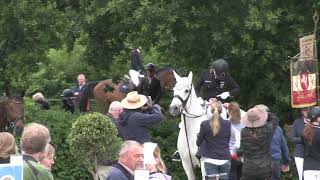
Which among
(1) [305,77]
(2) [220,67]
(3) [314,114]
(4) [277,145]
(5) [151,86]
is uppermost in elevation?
(2) [220,67]

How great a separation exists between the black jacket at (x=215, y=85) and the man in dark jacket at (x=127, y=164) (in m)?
8.96

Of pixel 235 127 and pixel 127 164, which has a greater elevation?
pixel 127 164

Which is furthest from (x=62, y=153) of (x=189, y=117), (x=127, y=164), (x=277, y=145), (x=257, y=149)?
(x=127, y=164)

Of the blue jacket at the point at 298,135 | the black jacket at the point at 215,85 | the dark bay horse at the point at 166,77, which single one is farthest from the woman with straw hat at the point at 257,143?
the dark bay horse at the point at 166,77

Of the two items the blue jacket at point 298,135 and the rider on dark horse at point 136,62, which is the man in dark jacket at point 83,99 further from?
the blue jacket at point 298,135

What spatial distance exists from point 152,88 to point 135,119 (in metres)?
4.68

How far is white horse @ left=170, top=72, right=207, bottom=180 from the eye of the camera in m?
16.0

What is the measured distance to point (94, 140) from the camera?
12.4 m

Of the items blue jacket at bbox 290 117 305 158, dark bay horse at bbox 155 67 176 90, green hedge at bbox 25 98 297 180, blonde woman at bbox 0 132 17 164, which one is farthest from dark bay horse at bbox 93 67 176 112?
blonde woman at bbox 0 132 17 164

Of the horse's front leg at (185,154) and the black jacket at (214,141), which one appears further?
the horse's front leg at (185,154)

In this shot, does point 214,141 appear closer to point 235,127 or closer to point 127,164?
point 235,127

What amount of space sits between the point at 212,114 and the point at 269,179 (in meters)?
1.60

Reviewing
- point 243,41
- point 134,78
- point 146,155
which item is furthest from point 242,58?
point 146,155

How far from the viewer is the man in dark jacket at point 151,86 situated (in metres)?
19.1
